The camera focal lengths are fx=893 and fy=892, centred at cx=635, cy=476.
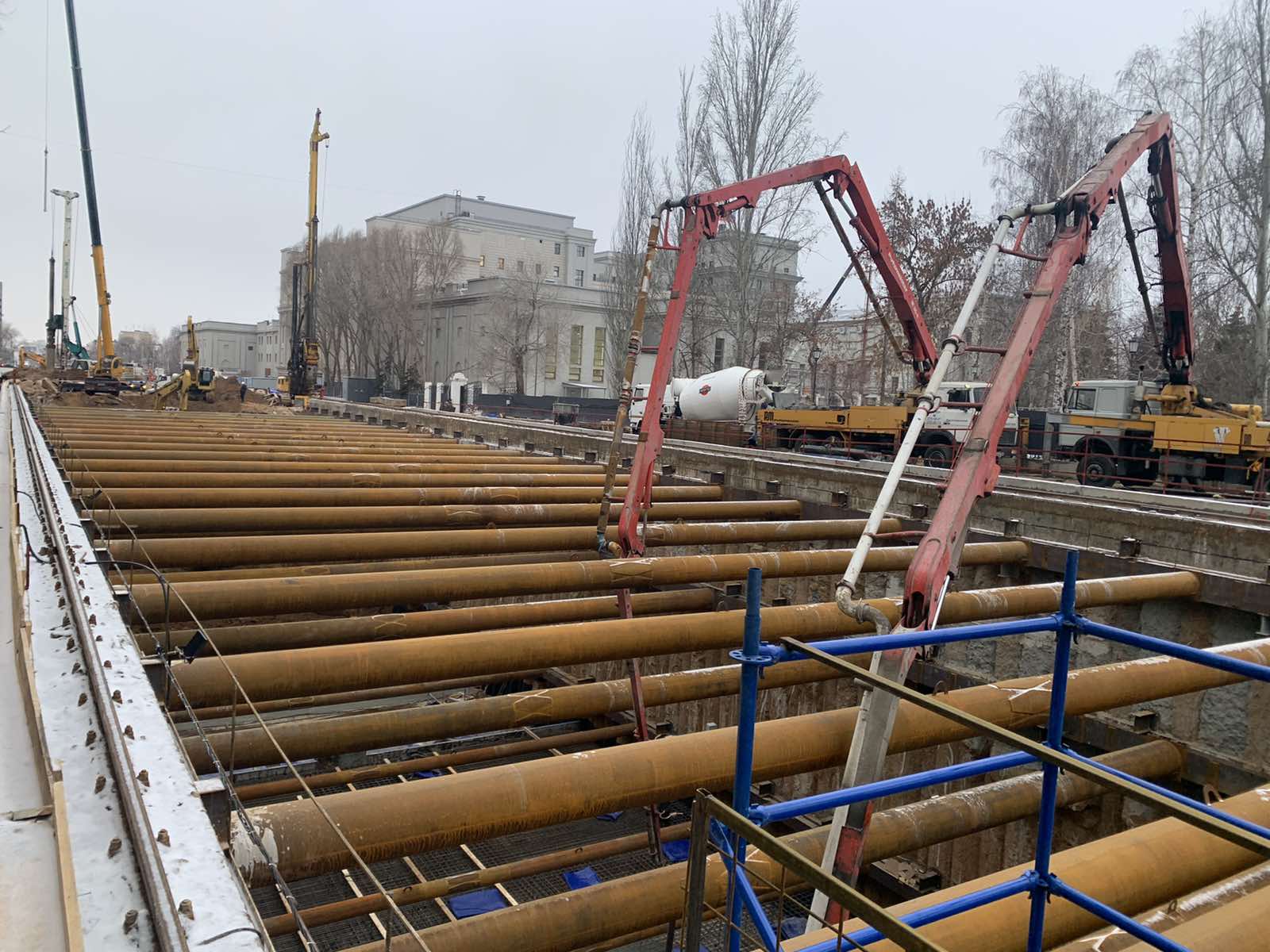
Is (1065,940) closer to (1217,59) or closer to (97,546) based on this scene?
(97,546)

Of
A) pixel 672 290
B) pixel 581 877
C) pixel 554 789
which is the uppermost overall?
pixel 672 290

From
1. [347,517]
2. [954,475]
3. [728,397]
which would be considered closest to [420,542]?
[347,517]

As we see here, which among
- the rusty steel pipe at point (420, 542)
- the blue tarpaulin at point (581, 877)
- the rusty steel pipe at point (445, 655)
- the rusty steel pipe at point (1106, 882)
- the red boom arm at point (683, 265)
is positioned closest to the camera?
the rusty steel pipe at point (1106, 882)

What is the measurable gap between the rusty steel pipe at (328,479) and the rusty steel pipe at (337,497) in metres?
0.23

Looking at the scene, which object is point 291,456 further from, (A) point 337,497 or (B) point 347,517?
(B) point 347,517

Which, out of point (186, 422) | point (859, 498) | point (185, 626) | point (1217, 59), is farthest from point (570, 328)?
point (185, 626)

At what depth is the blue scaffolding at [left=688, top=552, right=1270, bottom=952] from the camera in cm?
196

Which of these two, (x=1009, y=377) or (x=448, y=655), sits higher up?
(x=1009, y=377)

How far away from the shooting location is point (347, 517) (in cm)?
752

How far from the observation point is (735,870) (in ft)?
6.86

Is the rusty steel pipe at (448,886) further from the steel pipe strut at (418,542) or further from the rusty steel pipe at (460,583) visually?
the steel pipe strut at (418,542)

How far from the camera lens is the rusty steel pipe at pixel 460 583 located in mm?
4980

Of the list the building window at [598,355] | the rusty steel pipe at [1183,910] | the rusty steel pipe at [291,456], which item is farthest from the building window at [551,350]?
the rusty steel pipe at [1183,910]

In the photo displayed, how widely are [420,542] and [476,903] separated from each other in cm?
296
